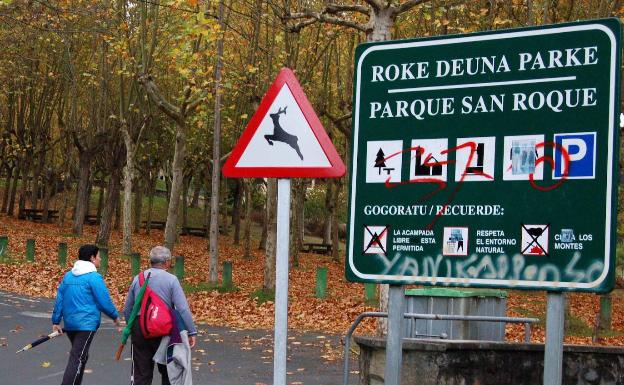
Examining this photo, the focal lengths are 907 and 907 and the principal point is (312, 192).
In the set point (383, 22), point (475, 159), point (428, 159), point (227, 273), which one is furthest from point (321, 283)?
point (475, 159)

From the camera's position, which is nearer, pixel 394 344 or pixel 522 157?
pixel 522 157

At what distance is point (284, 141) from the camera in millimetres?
4695

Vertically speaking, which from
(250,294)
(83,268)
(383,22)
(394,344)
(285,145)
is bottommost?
(250,294)

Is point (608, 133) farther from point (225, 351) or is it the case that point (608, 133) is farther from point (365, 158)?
point (225, 351)

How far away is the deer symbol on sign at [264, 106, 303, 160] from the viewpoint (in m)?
4.66

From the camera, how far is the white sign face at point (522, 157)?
3.79 metres

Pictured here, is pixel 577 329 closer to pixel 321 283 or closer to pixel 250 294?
pixel 321 283

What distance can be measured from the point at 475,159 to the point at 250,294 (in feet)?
59.2

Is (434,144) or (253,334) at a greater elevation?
(434,144)

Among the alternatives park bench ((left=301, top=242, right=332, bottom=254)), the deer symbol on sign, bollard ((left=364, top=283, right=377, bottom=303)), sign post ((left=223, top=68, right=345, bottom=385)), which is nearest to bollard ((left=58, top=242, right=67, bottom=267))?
bollard ((left=364, top=283, right=377, bottom=303))

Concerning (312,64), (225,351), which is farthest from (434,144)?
(312,64)

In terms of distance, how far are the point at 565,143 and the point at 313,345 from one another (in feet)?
38.4

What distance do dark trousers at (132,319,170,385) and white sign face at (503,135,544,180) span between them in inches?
202

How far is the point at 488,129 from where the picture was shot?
395 cm
